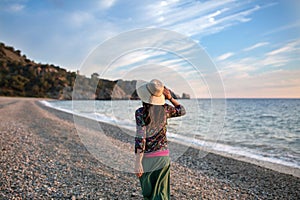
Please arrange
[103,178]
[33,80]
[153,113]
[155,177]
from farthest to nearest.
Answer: [33,80], [103,178], [155,177], [153,113]

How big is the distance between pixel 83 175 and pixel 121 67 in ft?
10.3

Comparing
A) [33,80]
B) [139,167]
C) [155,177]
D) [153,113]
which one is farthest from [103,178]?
[33,80]

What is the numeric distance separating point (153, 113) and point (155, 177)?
3.08ft

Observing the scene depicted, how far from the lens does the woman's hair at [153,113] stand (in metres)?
3.28

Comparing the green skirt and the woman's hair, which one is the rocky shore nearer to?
the green skirt

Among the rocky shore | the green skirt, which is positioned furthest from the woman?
the rocky shore

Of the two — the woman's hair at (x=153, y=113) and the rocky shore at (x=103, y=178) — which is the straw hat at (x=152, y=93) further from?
the rocky shore at (x=103, y=178)

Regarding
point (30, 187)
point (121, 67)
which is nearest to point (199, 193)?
point (121, 67)

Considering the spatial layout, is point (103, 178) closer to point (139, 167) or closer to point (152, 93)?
point (139, 167)

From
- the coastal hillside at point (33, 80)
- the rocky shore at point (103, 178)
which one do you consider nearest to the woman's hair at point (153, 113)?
the rocky shore at point (103, 178)

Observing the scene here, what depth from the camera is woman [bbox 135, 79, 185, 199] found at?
329 cm

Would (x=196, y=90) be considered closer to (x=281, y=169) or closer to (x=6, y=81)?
(x=281, y=169)

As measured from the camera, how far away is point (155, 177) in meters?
3.55

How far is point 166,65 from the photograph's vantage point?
4.62 meters
